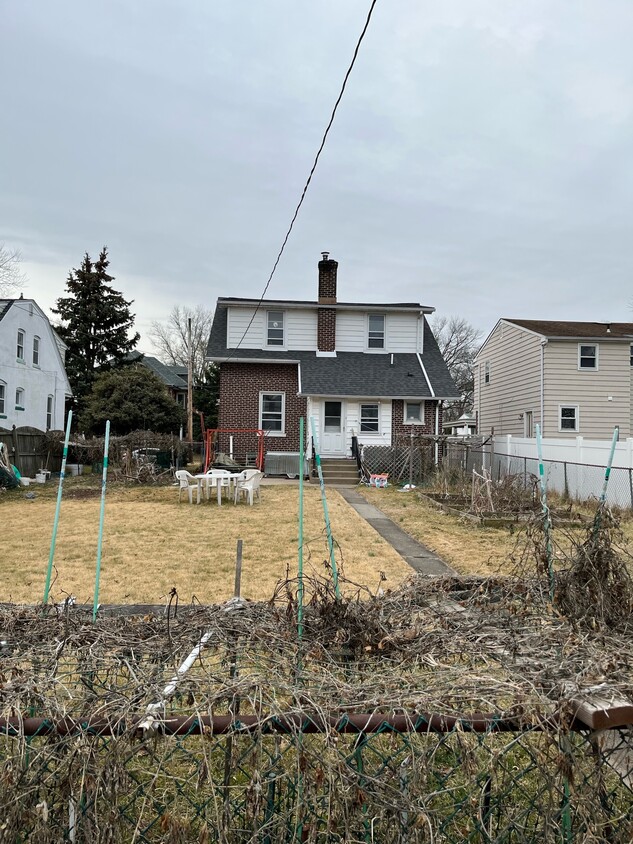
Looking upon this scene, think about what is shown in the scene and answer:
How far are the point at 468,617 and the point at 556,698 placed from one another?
4.09 feet

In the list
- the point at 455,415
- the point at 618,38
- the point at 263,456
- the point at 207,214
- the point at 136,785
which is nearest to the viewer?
the point at 136,785

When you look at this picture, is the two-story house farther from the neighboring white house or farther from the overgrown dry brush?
the overgrown dry brush

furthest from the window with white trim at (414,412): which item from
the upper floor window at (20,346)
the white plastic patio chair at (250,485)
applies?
the upper floor window at (20,346)

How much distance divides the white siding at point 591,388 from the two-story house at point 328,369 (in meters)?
3.98

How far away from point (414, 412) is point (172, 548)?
15281 mm

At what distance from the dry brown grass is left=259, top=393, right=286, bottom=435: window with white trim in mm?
8011

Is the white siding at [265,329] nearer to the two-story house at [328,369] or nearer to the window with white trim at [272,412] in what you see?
the two-story house at [328,369]

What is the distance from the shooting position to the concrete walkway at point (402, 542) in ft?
26.6

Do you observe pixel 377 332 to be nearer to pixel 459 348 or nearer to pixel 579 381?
pixel 579 381

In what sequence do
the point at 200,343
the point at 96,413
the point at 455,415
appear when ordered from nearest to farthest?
1. the point at 96,413
2. the point at 200,343
3. the point at 455,415

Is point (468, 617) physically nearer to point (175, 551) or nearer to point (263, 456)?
point (175, 551)

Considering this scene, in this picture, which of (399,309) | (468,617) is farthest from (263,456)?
(468,617)

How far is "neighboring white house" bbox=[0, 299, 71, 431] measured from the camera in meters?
24.4

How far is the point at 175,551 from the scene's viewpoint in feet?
29.7
